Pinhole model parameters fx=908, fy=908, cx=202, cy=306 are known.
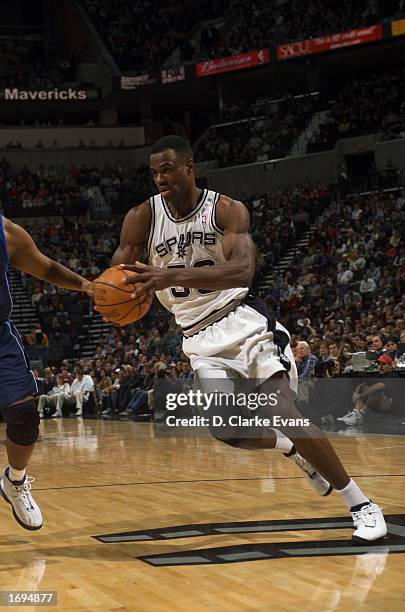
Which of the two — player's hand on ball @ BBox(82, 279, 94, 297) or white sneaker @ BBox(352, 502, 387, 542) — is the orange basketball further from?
white sneaker @ BBox(352, 502, 387, 542)

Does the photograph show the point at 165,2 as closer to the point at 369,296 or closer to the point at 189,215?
the point at 369,296

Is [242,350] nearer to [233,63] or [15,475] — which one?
[15,475]

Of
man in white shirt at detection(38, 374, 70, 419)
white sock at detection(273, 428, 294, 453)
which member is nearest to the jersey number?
white sock at detection(273, 428, 294, 453)

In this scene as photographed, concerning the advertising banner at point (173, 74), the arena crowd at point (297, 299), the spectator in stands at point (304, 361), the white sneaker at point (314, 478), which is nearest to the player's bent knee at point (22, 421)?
the white sneaker at point (314, 478)

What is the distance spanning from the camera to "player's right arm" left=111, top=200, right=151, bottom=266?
513cm

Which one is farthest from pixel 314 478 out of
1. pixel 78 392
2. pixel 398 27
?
pixel 398 27

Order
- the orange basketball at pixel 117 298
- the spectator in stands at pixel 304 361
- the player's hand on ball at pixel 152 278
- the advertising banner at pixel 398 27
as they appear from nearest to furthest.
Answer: the player's hand on ball at pixel 152 278 < the orange basketball at pixel 117 298 < the spectator in stands at pixel 304 361 < the advertising banner at pixel 398 27

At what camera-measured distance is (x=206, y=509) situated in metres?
6.15

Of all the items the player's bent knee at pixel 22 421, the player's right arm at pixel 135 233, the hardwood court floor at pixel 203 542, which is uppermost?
the player's right arm at pixel 135 233

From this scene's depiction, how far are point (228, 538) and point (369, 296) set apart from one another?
13.0 metres

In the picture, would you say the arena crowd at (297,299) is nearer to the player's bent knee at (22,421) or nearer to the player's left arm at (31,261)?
the player's left arm at (31,261)

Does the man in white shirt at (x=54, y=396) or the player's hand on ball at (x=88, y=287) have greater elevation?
the player's hand on ball at (x=88, y=287)

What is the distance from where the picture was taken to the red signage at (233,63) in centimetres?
2853

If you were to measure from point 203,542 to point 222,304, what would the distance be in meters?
1.32
